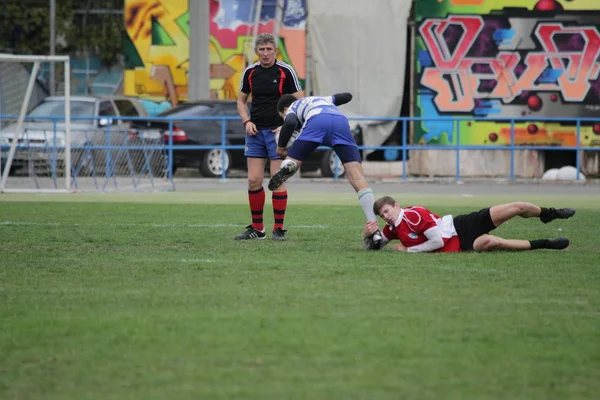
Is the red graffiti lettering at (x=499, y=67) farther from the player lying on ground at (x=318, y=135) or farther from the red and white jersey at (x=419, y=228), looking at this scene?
the red and white jersey at (x=419, y=228)

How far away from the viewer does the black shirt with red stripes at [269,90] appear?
39.9 ft

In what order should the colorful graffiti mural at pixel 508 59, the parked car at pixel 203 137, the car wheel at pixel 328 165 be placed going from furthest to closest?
the colorful graffiti mural at pixel 508 59 → the car wheel at pixel 328 165 → the parked car at pixel 203 137

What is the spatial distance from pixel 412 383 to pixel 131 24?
29.9 metres

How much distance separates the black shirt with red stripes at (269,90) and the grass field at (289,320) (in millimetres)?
1203

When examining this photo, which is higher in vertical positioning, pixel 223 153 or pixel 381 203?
pixel 381 203

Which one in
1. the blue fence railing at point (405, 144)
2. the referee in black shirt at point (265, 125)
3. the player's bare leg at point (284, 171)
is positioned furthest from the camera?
the blue fence railing at point (405, 144)

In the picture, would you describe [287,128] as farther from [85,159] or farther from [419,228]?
[85,159]

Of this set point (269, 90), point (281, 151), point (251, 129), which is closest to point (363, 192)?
point (281, 151)

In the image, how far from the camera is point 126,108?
3019cm

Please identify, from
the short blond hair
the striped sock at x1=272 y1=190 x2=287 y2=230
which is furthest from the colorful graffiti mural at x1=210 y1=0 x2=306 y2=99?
the short blond hair

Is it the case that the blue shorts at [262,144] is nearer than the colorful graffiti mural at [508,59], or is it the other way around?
the blue shorts at [262,144]

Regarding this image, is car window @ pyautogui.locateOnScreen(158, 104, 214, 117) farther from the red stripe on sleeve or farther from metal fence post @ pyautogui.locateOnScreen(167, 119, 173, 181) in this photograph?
the red stripe on sleeve

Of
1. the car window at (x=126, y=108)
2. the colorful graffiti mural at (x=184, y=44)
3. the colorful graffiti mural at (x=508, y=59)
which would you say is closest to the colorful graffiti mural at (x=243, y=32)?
the colorful graffiti mural at (x=184, y=44)

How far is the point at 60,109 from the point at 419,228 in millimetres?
19362
